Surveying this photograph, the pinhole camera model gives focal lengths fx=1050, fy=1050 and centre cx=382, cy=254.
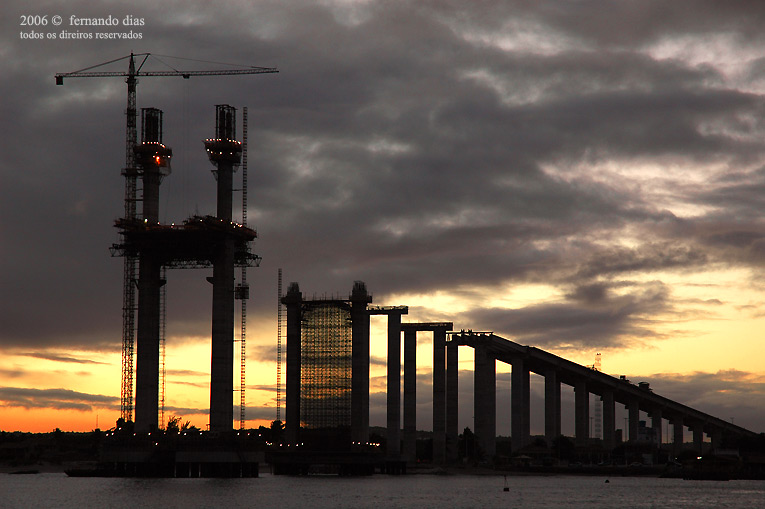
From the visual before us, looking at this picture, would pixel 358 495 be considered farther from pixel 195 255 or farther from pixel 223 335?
pixel 195 255

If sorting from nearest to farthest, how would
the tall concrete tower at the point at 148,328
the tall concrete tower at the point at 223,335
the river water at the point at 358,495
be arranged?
the river water at the point at 358,495 < the tall concrete tower at the point at 223,335 < the tall concrete tower at the point at 148,328

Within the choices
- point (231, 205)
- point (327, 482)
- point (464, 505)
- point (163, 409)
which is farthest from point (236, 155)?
point (464, 505)

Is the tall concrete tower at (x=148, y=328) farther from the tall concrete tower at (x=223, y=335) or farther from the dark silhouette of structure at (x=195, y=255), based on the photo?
the tall concrete tower at (x=223, y=335)

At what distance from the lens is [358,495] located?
486 feet

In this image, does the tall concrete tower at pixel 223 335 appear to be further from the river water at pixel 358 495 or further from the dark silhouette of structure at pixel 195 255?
the river water at pixel 358 495

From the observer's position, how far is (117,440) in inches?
6713

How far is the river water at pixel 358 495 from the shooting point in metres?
128

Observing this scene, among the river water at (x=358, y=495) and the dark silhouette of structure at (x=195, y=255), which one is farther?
the dark silhouette of structure at (x=195, y=255)


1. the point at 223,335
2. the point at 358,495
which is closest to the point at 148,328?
the point at 223,335

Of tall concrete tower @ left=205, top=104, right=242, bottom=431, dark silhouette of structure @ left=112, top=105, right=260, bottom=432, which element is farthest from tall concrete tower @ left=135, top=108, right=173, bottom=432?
tall concrete tower @ left=205, top=104, right=242, bottom=431

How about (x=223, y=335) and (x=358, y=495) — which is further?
(x=223, y=335)

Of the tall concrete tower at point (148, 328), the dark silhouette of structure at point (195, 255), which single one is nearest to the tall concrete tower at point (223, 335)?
the dark silhouette of structure at point (195, 255)

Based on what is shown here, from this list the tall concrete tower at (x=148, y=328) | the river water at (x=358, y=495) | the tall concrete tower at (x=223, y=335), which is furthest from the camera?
the tall concrete tower at (x=148, y=328)

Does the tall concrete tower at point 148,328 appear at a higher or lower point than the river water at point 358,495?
higher
